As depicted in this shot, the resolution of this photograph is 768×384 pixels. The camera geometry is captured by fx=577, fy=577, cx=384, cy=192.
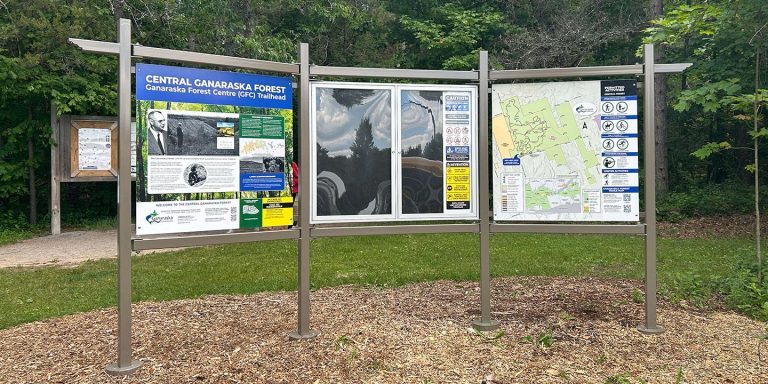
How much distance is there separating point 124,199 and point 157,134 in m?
0.50

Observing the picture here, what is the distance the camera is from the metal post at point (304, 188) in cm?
460

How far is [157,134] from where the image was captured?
4039 millimetres

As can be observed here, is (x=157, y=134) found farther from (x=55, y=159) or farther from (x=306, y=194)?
(x=55, y=159)

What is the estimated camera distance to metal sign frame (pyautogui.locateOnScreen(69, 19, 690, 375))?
155 inches

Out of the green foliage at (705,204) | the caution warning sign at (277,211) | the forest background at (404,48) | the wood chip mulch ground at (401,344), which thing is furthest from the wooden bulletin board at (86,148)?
the green foliage at (705,204)

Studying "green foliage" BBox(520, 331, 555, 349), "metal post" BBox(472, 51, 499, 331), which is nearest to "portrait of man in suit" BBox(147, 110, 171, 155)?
"metal post" BBox(472, 51, 499, 331)

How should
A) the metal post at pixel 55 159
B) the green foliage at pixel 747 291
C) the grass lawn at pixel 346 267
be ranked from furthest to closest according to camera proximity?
the metal post at pixel 55 159, the grass lawn at pixel 346 267, the green foliage at pixel 747 291

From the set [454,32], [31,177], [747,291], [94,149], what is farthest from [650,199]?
[454,32]

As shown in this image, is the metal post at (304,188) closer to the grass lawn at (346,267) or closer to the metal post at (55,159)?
the grass lawn at (346,267)

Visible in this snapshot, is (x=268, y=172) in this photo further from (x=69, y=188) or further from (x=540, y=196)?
(x=69, y=188)

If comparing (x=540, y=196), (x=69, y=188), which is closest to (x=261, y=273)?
(x=540, y=196)

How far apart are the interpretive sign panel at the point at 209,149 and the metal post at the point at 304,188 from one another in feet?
0.37

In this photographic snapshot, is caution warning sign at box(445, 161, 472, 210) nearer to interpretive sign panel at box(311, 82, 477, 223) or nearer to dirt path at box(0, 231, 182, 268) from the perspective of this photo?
interpretive sign panel at box(311, 82, 477, 223)

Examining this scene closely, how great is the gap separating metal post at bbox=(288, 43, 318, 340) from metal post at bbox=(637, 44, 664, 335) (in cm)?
280
